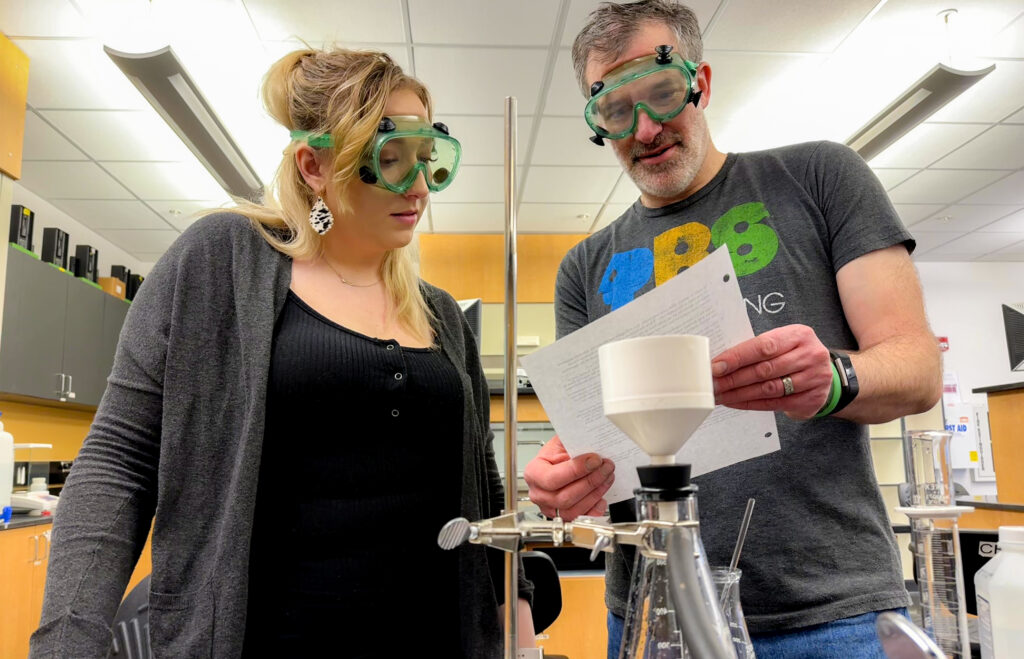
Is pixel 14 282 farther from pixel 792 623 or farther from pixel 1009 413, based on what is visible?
pixel 1009 413

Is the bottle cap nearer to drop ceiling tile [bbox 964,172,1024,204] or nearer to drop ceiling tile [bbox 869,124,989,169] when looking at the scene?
drop ceiling tile [bbox 869,124,989,169]

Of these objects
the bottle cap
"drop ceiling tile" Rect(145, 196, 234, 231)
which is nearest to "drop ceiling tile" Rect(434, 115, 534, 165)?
"drop ceiling tile" Rect(145, 196, 234, 231)

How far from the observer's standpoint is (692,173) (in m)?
1.26

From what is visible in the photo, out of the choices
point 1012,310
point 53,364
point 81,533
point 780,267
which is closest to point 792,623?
point 780,267

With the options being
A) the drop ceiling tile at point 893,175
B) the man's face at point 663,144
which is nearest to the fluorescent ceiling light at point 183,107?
the man's face at point 663,144

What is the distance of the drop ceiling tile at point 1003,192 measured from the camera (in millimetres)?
5516

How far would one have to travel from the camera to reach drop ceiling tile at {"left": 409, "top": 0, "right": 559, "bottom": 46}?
3412 millimetres

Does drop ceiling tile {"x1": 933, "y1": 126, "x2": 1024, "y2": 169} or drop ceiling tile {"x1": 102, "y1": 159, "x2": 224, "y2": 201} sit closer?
drop ceiling tile {"x1": 933, "y1": 126, "x2": 1024, "y2": 169}

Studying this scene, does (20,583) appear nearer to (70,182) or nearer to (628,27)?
(70,182)

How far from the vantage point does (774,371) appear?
2.36 feet

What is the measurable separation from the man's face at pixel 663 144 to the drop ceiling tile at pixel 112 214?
217 inches

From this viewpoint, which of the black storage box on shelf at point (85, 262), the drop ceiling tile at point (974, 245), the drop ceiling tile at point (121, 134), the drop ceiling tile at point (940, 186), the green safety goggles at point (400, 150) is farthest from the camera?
the drop ceiling tile at point (974, 245)

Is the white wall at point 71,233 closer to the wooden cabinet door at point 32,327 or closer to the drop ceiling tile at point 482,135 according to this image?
the wooden cabinet door at point 32,327

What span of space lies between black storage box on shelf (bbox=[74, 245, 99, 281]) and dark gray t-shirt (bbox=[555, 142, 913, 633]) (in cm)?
526
